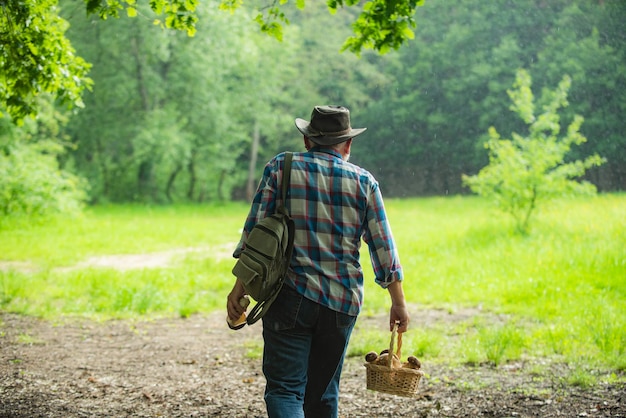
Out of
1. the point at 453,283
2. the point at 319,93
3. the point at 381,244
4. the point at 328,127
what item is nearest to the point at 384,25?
the point at 328,127

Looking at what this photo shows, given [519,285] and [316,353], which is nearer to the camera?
[316,353]

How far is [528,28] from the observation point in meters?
34.0

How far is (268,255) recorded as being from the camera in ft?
9.43

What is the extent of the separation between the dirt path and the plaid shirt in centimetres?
184

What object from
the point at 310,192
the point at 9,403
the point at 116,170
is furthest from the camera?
the point at 116,170

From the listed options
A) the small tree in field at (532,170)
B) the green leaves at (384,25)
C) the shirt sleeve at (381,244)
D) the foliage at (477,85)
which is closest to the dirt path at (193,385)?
the shirt sleeve at (381,244)

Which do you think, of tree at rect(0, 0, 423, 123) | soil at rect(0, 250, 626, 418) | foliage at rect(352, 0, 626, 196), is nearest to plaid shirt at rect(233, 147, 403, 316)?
soil at rect(0, 250, 626, 418)

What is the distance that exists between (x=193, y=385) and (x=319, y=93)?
34.9m

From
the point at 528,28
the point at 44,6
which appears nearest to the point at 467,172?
the point at 528,28

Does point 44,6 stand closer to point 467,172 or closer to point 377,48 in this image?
point 377,48

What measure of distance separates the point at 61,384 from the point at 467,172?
34.2 meters

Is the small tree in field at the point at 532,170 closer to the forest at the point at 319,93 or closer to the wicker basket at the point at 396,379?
the forest at the point at 319,93

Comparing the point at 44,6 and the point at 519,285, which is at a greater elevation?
the point at 44,6

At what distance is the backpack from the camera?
288 cm
